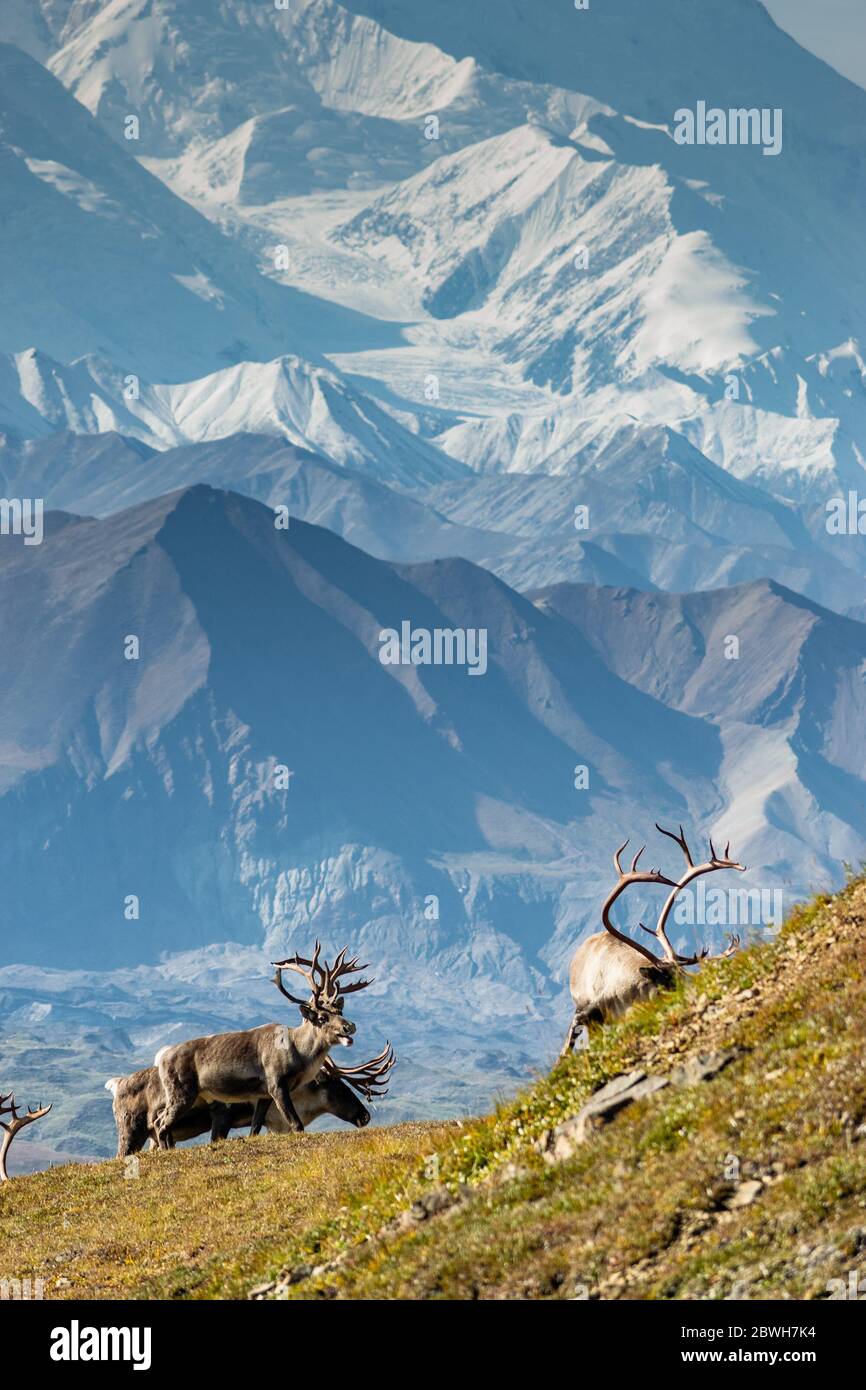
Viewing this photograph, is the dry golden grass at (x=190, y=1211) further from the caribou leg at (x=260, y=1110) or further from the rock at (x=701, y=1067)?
the rock at (x=701, y=1067)

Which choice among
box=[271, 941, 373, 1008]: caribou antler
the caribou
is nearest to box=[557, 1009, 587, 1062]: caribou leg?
box=[271, 941, 373, 1008]: caribou antler

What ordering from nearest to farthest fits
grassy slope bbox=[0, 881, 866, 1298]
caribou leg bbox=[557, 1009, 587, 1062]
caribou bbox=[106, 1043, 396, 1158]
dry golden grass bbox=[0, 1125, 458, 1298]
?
grassy slope bbox=[0, 881, 866, 1298]
dry golden grass bbox=[0, 1125, 458, 1298]
caribou leg bbox=[557, 1009, 587, 1062]
caribou bbox=[106, 1043, 396, 1158]

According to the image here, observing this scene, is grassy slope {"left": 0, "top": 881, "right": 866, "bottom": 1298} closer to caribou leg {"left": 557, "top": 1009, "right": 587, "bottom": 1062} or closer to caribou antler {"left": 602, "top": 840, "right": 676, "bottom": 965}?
caribou antler {"left": 602, "top": 840, "right": 676, "bottom": 965}

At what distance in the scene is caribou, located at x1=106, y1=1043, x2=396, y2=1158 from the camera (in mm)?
40719

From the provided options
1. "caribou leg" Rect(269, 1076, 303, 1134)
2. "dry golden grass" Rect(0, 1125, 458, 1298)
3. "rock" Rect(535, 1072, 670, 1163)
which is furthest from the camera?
"caribou leg" Rect(269, 1076, 303, 1134)

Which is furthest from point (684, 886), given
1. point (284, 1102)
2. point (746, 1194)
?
point (284, 1102)

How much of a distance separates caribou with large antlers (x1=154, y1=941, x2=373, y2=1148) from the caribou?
325 mm

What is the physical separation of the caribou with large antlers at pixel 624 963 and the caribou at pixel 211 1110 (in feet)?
35.5

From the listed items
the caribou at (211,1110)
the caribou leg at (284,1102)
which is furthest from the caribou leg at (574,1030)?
the caribou at (211,1110)
